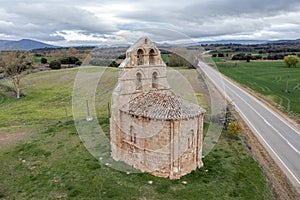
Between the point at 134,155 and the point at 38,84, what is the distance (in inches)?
2343

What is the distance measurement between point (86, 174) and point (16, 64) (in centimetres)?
5035

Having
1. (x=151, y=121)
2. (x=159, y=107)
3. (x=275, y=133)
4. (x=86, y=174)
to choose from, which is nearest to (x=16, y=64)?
(x=86, y=174)

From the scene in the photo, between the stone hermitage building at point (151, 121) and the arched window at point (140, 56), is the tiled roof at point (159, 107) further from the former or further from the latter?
the arched window at point (140, 56)

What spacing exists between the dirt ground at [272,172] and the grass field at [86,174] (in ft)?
2.48

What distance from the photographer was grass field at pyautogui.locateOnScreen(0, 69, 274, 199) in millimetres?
18750

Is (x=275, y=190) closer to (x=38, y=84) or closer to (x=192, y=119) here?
(x=192, y=119)

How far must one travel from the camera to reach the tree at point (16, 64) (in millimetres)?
61062

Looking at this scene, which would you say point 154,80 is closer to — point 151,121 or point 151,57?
point 151,57

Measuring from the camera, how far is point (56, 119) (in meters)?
40.5

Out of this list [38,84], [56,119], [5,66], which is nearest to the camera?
[56,119]

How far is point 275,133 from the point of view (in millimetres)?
33531

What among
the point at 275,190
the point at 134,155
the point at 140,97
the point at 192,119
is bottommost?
the point at 275,190

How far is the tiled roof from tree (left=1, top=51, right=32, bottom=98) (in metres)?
48.5

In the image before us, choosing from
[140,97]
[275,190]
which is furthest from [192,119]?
[275,190]
